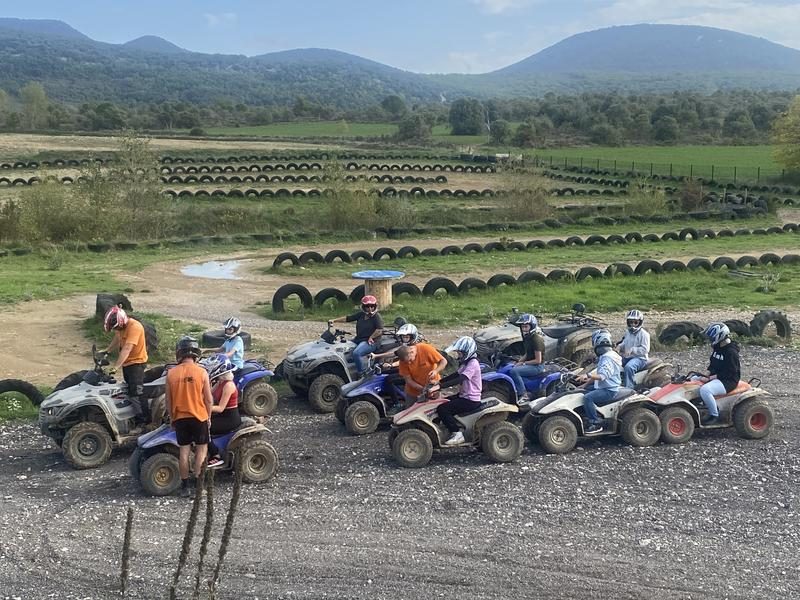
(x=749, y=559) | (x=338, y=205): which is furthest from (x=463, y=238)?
(x=749, y=559)

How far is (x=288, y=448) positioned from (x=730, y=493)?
17.2 feet

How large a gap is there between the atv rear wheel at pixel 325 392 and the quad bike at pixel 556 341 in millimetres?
2357

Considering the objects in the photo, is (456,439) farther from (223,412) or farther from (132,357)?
(132,357)

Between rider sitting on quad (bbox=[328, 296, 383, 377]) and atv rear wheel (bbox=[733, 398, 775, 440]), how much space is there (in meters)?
5.03

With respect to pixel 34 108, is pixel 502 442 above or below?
below

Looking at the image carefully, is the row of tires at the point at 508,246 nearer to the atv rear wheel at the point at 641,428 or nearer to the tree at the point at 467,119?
the atv rear wheel at the point at 641,428

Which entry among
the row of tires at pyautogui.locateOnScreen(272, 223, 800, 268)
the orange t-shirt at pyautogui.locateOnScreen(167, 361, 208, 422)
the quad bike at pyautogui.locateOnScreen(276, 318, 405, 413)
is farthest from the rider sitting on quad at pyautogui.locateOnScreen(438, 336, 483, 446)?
the row of tires at pyautogui.locateOnScreen(272, 223, 800, 268)

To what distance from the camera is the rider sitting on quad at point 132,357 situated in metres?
10.9

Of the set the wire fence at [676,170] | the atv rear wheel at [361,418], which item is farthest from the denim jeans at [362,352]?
the wire fence at [676,170]

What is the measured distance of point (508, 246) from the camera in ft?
105

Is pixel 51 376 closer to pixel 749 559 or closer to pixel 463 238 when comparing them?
pixel 749 559

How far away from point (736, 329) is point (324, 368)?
8.86 m

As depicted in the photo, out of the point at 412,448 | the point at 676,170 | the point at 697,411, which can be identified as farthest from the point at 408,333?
the point at 676,170

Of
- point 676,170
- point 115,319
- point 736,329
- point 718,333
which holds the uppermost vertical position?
point 676,170
